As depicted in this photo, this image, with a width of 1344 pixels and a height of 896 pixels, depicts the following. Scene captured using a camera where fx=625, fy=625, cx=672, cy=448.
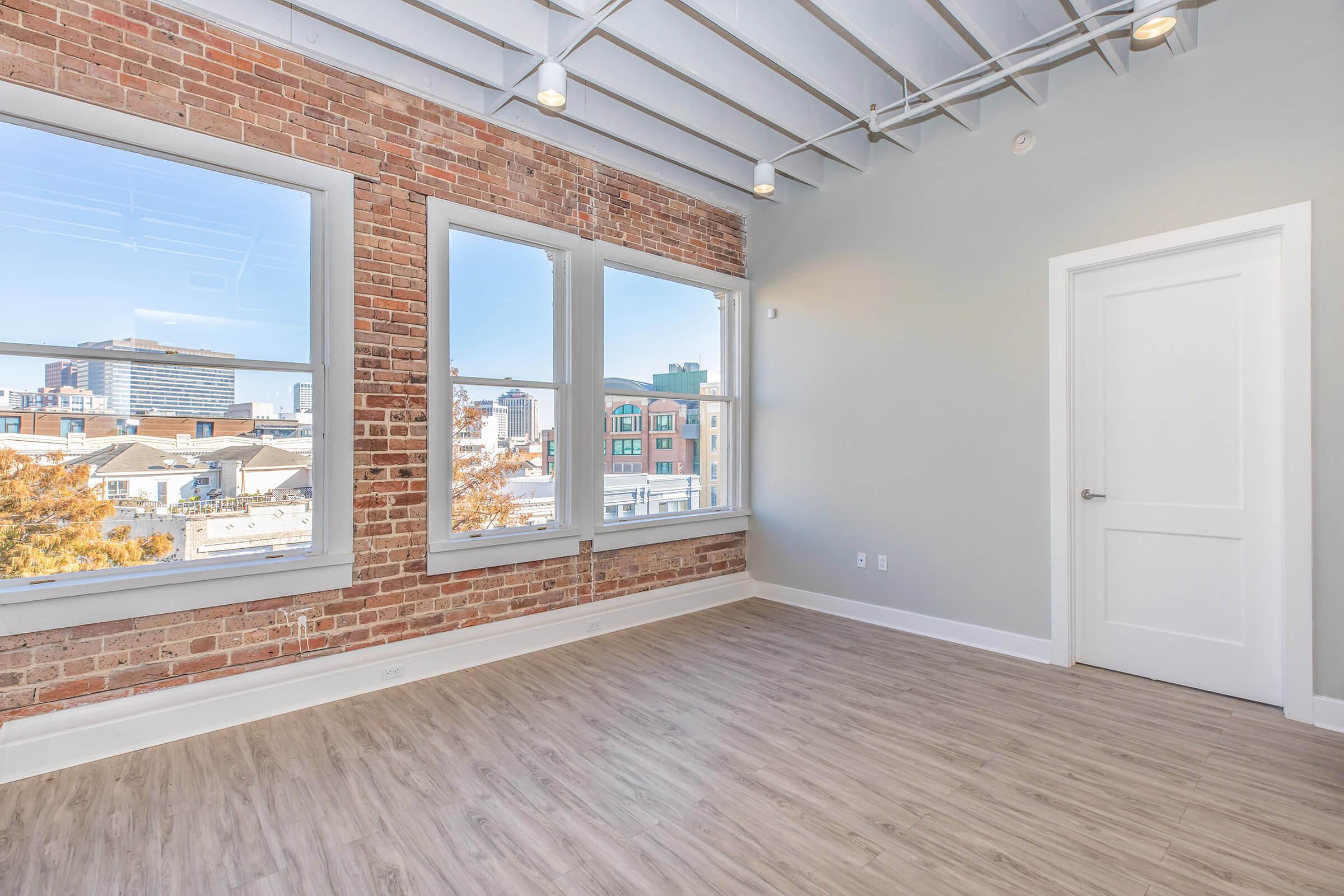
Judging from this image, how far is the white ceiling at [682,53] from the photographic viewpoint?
3.06m

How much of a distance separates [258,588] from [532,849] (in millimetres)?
1950

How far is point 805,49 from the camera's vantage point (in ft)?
11.3

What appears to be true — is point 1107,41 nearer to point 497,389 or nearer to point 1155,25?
point 1155,25

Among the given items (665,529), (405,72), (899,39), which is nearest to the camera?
(899,39)

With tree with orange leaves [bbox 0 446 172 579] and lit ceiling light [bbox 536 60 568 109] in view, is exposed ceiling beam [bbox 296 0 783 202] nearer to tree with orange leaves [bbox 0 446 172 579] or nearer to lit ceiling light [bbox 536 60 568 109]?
lit ceiling light [bbox 536 60 568 109]

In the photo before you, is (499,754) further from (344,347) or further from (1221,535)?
(1221,535)

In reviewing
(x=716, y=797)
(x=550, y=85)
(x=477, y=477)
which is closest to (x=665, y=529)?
(x=477, y=477)

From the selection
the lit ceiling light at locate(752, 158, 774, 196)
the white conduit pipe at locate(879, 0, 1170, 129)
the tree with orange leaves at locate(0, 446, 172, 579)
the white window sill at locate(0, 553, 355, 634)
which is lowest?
the white window sill at locate(0, 553, 355, 634)

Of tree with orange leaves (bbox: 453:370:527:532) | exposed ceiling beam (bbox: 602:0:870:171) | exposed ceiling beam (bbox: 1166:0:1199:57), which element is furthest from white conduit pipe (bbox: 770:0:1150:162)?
tree with orange leaves (bbox: 453:370:527:532)

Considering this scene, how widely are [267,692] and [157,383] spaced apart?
1565 mm

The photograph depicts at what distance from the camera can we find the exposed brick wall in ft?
8.78

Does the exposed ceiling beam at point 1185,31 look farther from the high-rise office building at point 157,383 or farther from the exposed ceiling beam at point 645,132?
the high-rise office building at point 157,383

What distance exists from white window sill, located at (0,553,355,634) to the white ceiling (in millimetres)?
2610

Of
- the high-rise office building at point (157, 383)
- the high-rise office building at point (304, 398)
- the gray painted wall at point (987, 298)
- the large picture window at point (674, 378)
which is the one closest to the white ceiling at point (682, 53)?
the gray painted wall at point (987, 298)
